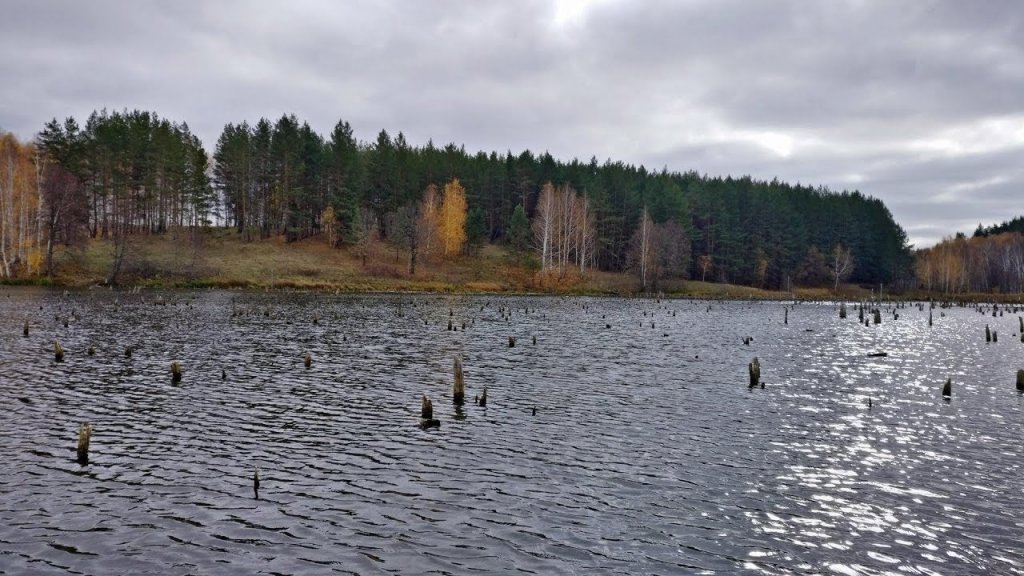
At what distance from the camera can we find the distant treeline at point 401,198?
372 ft

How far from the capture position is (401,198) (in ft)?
438

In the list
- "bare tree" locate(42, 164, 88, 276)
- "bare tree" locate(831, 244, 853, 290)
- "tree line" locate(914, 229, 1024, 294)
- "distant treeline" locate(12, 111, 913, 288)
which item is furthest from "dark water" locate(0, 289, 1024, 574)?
"tree line" locate(914, 229, 1024, 294)

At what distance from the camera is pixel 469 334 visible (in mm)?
50625

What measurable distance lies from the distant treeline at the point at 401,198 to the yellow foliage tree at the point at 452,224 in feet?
10.1

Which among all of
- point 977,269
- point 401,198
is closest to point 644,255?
point 401,198

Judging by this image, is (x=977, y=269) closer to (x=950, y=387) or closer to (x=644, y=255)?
(x=644, y=255)

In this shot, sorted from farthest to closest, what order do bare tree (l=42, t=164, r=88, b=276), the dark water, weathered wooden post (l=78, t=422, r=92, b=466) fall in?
1. bare tree (l=42, t=164, r=88, b=276)
2. weathered wooden post (l=78, t=422, r=92, b=466)
3. the dark water

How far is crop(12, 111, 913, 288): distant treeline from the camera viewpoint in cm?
11344

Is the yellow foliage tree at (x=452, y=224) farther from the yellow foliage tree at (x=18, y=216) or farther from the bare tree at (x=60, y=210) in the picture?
the yellow foliage tree at (x=18, y=216)

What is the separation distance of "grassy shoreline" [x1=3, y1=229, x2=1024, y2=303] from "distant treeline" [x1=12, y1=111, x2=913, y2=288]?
5.18m

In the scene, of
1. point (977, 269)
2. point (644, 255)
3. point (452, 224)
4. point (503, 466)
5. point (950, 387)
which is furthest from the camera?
point (977, 269)

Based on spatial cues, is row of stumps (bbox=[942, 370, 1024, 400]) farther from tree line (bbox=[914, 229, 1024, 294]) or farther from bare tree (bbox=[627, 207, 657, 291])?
tree line (bbox=[914, 229, 1024, 294])

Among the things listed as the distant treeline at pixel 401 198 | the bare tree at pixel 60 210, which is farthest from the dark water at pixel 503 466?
the distant treeline at pixel 401 198

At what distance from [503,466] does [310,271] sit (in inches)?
3786
